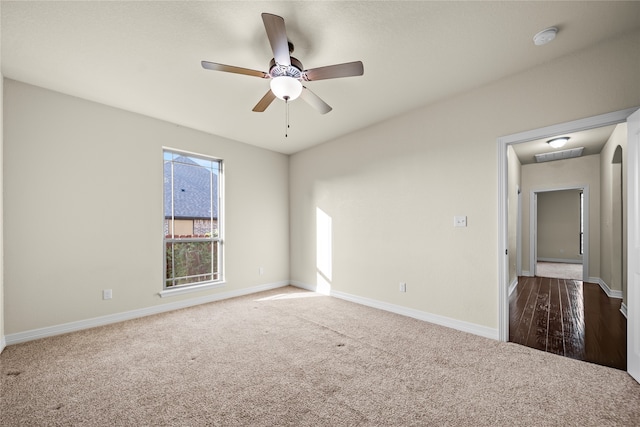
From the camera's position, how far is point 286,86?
2.15 m

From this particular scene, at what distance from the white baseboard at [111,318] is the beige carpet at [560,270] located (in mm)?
6662

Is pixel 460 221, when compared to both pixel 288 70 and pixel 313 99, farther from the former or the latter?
pixel 288 70

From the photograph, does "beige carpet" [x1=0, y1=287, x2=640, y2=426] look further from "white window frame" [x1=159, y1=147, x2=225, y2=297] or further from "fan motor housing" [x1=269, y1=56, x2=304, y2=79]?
"fan motor housing" [x1=269, y1=56, x2=304, y2=79]

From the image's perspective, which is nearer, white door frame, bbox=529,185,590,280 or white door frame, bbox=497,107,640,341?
white door frame, bbox=497,107,640,341

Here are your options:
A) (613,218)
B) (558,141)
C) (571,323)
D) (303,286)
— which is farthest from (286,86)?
(613,218)

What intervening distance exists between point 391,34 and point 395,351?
275 centimetres

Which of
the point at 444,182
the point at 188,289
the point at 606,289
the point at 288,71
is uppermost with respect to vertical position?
the point at 288,71

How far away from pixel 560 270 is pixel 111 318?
928cm

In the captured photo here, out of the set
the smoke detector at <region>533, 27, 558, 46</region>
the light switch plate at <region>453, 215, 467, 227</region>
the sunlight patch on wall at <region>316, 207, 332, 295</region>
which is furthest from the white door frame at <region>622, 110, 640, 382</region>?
the sunlight patch on wall at <region>316, 207, 332, 295</region>

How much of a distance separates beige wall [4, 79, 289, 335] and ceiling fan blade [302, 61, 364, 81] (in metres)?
2.71

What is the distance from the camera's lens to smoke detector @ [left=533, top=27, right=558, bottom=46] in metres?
2.08

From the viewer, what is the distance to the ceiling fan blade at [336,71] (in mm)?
1991

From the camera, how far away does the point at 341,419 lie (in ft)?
5.49

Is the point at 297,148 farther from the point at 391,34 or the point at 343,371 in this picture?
the point at 343,371
